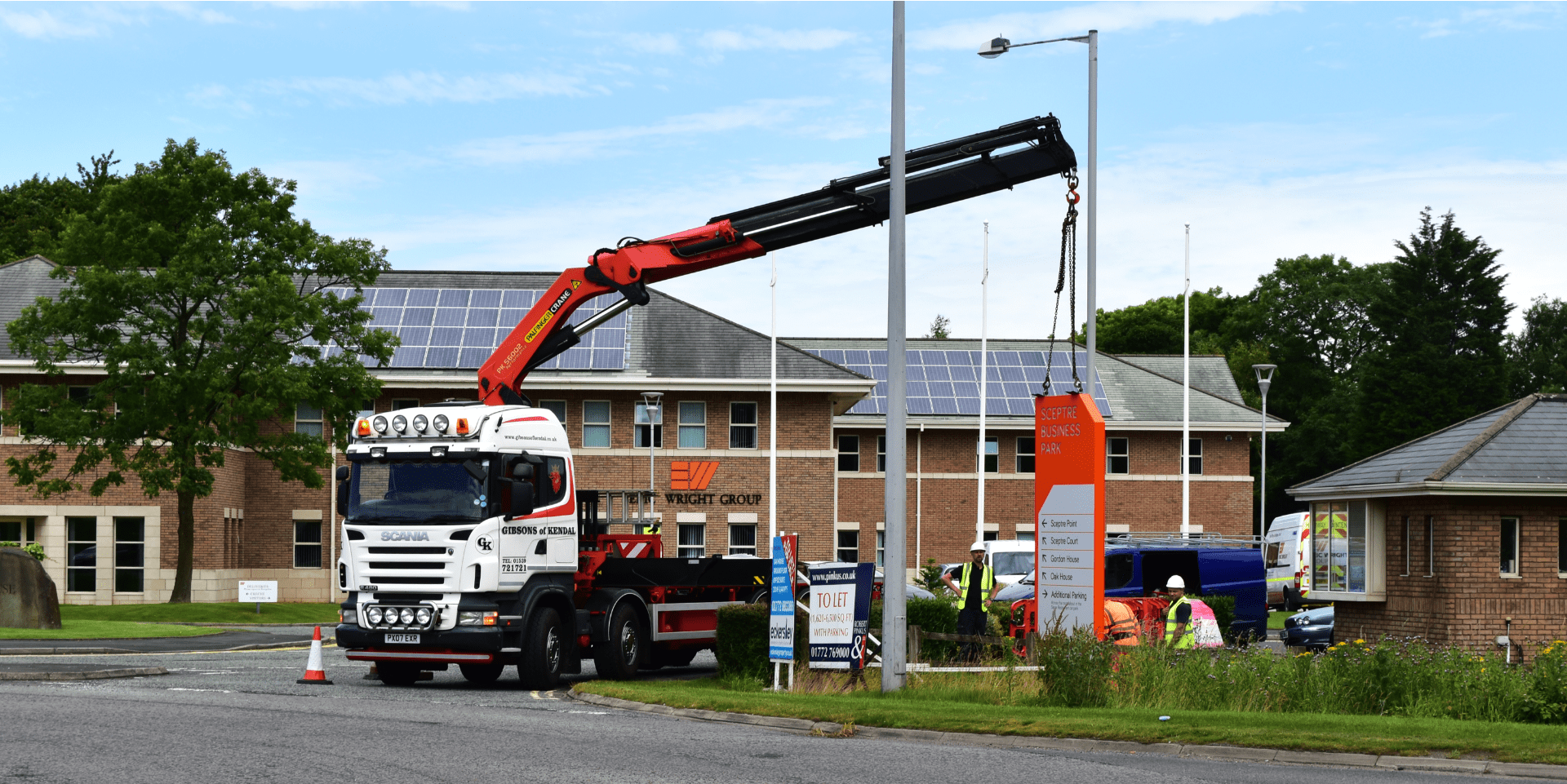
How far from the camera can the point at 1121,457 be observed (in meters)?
53.3

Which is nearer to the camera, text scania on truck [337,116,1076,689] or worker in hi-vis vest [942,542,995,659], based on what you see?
text scania on truck [337,116,1076,689]

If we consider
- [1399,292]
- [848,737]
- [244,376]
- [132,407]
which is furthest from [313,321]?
[1399,292]

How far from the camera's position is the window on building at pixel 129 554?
40594mm

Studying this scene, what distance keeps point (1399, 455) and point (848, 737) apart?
52.0 ft

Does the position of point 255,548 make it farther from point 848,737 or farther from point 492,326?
point 848,737

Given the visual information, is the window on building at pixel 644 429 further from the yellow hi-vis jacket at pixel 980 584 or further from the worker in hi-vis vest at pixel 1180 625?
the worker in hi-vis vest at pixel 1180 625

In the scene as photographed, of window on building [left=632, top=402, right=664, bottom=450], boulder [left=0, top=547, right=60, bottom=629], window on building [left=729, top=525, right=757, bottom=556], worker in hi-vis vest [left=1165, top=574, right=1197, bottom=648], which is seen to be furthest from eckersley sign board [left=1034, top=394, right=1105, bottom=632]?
window on building [left=632, top=402, right=664, bottom=450]

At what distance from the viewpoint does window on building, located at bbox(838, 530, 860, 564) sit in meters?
52.2

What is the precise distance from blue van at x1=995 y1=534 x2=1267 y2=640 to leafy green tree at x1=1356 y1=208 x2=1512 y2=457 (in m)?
42.3

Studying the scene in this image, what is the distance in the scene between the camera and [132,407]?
37375mm

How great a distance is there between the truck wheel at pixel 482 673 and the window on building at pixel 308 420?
26.5 meters

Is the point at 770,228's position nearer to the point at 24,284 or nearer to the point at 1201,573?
the point at 1201,573

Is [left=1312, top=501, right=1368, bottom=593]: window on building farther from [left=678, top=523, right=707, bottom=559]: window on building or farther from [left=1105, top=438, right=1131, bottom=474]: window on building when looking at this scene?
[left=1105, top=438, right=1131, bottom=474]: window on building

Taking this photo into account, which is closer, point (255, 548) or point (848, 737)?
point (848, 737)
